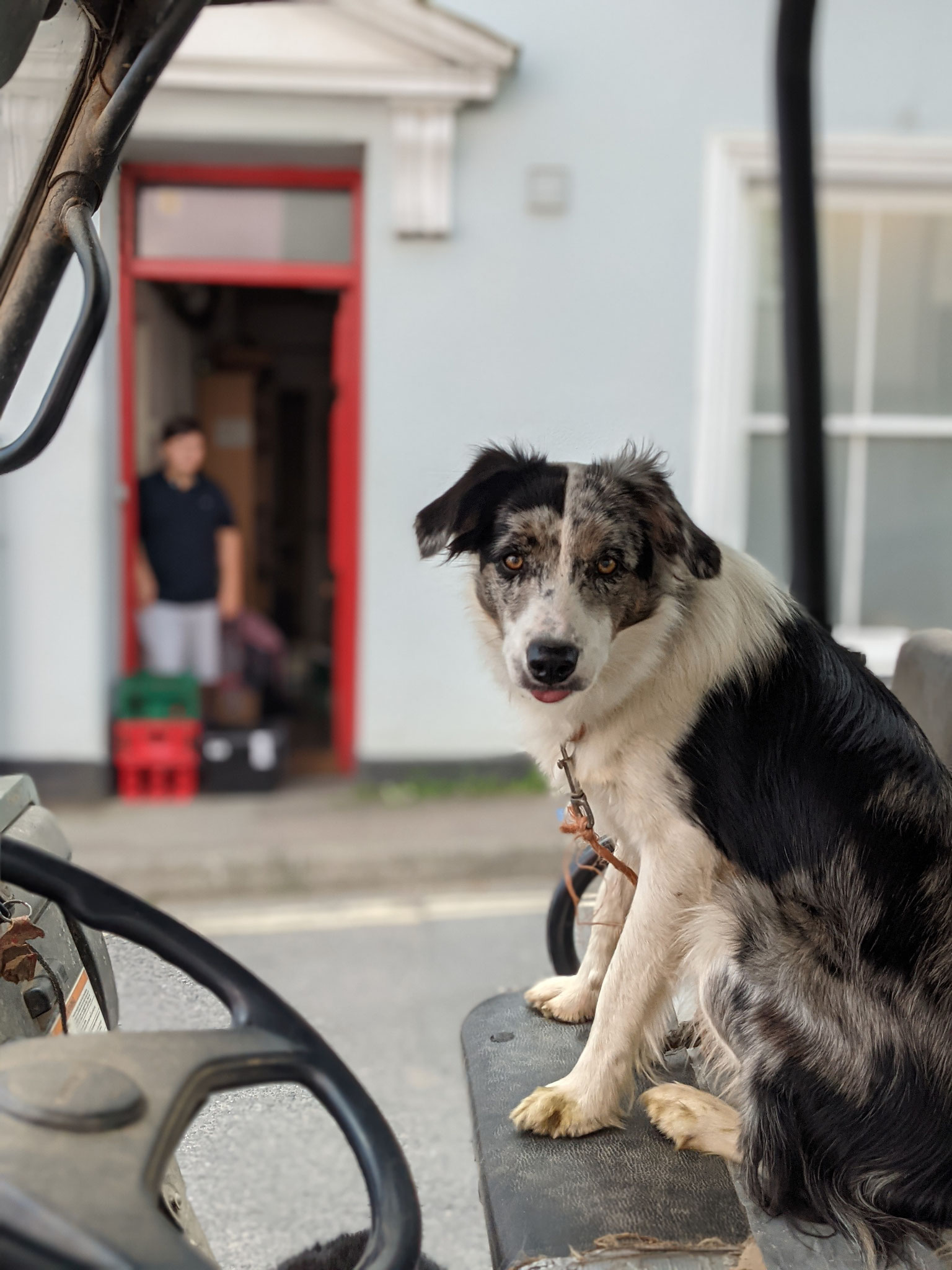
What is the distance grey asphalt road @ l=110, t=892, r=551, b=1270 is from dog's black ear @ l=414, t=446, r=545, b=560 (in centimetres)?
66

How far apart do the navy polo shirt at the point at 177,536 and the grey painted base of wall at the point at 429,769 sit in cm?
144

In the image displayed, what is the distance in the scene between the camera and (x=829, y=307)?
581 cm

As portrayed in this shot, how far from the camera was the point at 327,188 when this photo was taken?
583 centimetres

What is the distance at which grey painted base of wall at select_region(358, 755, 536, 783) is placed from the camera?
5934 millimetres

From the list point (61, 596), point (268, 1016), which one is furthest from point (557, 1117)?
point (61, 596)

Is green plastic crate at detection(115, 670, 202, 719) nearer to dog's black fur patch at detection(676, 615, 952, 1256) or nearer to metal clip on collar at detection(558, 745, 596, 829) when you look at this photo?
metal clip on collar at detection(558, 745, 596, 829)

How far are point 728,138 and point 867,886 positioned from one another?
16.3 ft

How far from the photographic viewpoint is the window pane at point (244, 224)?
574cm

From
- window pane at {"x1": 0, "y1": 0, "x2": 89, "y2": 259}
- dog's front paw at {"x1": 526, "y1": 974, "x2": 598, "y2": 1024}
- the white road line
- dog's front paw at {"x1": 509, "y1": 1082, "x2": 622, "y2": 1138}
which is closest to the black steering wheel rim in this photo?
dog's front paw at {"x1": 509, "y1": 1082, "x2": 622, "y2": 1138}

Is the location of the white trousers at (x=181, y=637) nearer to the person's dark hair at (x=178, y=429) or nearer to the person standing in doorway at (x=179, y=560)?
the person standing in doorway at (x=179, y=560)

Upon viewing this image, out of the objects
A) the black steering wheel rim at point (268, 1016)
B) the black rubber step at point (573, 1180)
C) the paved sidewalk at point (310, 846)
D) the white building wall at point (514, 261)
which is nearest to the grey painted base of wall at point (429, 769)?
the paved sidewalk at point (310, 846)

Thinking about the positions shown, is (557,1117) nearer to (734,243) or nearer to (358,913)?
(358,913)

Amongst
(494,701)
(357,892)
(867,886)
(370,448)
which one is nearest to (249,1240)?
(867,886)

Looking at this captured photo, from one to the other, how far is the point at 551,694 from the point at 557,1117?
551 mm
